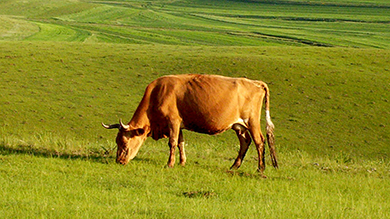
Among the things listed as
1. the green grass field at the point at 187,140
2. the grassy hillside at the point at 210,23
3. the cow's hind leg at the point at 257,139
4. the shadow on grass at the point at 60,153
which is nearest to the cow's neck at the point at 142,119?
the green grass field at the point at 187,140

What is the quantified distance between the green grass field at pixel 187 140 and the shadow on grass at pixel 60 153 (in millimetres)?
39

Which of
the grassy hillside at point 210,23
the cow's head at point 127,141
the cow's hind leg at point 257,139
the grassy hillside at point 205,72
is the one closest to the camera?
the cow's head at point 127,141

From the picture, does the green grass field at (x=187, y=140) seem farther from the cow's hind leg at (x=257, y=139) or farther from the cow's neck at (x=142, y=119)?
the cow's neck at (x=142, y=119)

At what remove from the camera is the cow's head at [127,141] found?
11516 mm

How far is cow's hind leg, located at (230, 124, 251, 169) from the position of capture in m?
11.9

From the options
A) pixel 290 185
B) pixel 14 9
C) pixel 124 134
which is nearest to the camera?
pixel 290 185

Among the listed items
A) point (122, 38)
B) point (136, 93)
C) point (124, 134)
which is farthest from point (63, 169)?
point (122, 38)

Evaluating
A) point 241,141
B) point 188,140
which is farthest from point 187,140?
point 241,141

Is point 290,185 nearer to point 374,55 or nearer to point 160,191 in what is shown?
point 160,191

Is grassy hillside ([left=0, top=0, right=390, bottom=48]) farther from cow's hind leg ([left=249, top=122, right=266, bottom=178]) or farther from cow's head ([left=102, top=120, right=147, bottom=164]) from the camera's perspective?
cow's hind leg ([left=249, top=122, right=266, bottom=178])

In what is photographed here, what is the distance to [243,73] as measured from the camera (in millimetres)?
22719

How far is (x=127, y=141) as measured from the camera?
38.0 feet

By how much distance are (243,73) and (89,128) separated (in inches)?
275

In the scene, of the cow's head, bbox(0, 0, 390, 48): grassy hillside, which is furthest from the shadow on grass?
bbox(0, 0, 390, 48): grassy hillside
